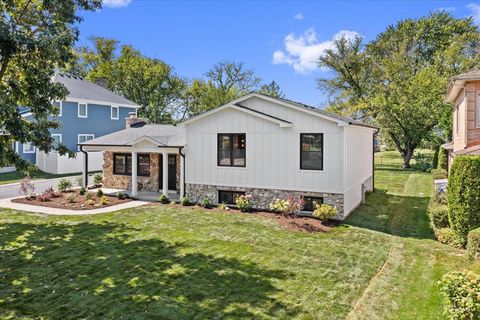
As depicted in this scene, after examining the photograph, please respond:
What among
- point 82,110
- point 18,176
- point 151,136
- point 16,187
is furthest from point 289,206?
point 82,110

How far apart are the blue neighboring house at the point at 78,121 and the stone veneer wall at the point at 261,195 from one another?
17088 millimetres

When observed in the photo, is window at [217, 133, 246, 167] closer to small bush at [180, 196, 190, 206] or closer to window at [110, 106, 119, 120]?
small bush at [180, 196, 190, 206]

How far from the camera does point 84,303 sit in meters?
6.86

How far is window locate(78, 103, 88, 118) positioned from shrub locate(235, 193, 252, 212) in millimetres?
22283

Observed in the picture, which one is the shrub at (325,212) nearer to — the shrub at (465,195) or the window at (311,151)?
the window at (311,151)

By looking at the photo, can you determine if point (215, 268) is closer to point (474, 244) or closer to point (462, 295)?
point (462, 295)

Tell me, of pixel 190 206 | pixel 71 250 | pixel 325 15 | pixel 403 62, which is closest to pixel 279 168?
pixel 190 206

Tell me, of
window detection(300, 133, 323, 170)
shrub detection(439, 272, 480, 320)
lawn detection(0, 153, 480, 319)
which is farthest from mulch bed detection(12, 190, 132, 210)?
shrub detection(439, 272, 480, 320)

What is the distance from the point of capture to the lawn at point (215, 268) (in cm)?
673

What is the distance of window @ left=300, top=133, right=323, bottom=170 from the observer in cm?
1420

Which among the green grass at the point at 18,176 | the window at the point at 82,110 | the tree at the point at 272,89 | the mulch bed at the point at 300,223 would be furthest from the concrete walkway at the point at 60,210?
the tree at the point at 272,89

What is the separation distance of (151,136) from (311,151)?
29.6 feet

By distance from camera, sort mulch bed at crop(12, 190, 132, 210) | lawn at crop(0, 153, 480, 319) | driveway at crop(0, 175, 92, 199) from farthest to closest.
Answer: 1. driveway at crop(0, 175, 92, 199)
2. mulch bed at crop(12, 190, 132, 210)
3. lawn at crop(0, 153, 480, 319)

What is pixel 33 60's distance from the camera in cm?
1058
